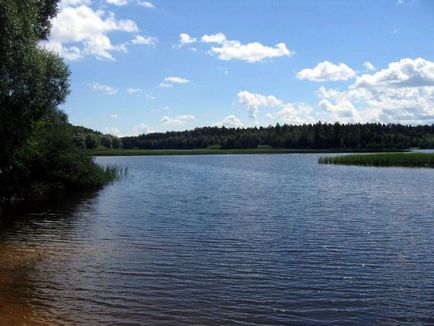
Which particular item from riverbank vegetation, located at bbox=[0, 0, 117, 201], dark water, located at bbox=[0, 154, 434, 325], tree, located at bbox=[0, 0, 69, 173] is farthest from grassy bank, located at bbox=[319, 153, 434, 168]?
tree, located at bbox=[0, 0, 69, 173]

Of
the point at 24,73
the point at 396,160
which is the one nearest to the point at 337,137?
the point at 396,160

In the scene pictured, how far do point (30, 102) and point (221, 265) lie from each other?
11.6 metres

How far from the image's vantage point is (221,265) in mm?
13656

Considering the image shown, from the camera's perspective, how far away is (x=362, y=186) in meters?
38.3

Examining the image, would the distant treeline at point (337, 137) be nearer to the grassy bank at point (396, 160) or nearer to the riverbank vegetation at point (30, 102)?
the grassy bank at point (396, 160)

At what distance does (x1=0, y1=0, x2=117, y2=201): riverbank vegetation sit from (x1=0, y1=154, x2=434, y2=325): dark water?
13.6ft

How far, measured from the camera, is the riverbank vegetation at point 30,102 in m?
15.1

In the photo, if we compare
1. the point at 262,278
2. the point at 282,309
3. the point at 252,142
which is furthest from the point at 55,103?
the point at 252,142

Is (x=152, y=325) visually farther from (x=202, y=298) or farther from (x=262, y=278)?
(x=262, y=278)

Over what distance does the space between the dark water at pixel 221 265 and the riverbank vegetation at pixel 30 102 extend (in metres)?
4.15

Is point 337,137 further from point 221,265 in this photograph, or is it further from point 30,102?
point 221,265

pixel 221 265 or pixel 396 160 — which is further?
pixel 396 160

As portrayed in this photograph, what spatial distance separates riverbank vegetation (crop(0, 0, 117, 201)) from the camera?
15109 mm

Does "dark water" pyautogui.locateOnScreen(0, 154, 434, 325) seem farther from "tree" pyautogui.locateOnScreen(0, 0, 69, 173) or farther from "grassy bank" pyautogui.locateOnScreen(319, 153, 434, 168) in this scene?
"grassy bank" pyautogui.locateOnScreen(319, 153, 434, 168)
